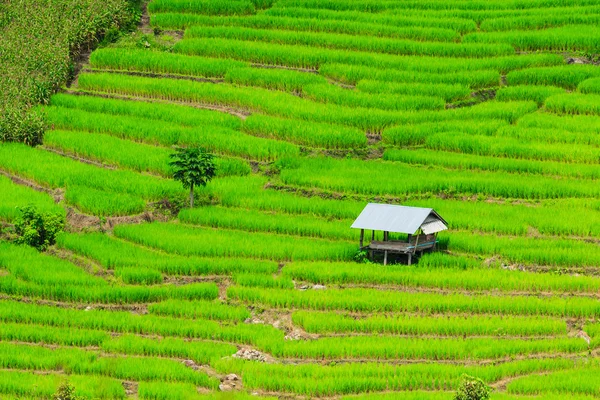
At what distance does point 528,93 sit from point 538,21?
553 centimetres

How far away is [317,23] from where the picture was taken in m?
51.2

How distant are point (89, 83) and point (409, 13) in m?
11.1

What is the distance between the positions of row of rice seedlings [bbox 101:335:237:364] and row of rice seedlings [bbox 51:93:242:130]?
41.7 ft

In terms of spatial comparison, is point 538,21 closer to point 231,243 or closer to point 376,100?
point 376,100

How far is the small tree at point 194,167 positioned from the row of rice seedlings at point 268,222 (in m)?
0.77

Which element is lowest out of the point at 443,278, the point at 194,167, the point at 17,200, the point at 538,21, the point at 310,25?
the point at 443,278

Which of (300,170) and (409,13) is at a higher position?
(409,13)

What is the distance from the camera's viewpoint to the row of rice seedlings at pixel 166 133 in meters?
43.2

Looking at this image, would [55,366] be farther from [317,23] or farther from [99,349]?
[317,23]

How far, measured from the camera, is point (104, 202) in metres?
39.9

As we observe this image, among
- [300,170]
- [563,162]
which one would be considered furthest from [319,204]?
[563,162]

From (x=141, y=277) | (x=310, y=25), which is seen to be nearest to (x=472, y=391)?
(x=141, y=277)

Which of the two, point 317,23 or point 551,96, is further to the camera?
point 317,23


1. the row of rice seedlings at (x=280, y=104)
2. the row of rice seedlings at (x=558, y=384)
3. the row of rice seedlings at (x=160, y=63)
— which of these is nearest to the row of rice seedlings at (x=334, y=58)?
the row of rice seedlings at (x=160, y=63)
